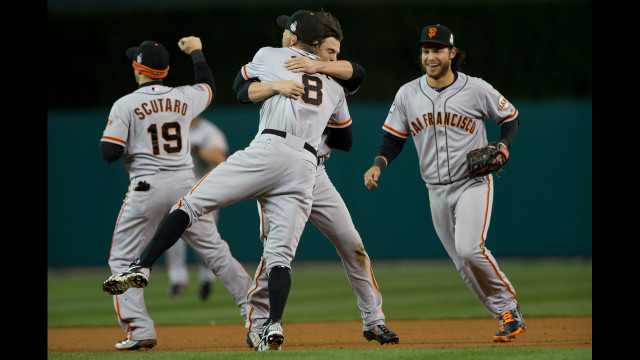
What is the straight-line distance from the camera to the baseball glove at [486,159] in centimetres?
466

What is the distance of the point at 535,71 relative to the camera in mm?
12203

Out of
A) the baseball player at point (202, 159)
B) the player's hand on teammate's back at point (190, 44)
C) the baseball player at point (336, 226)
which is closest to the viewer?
the baseball player at point (336, 226)

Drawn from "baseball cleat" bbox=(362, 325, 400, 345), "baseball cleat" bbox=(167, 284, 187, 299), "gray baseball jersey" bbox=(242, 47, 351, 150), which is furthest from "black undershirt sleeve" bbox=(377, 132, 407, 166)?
"baseball cleat" bbox=(167, 284, 187, 299)

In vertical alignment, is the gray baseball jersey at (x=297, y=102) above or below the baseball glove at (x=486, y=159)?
above

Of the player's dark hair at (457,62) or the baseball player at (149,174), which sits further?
the player's dark hair at (457,62)

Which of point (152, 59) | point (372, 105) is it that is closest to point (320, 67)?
point (152, 59)

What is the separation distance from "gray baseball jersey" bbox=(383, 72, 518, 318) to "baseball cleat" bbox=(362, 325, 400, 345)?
1.92ft

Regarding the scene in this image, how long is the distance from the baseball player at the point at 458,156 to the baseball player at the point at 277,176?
0.68m

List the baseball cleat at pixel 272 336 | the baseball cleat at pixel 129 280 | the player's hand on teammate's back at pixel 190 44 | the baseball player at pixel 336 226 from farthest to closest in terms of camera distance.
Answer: the player's hand on teammate's back at pixel 190 44, the baseball player at pixel 336 226, the baseball cleat at pixel 272 336, the baseball cleat at pixel 129 280

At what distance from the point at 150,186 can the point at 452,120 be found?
1.87 metres

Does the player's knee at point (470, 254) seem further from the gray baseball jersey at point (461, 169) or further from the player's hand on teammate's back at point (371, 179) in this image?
the player's hand on teammate's back at point (371, 179)

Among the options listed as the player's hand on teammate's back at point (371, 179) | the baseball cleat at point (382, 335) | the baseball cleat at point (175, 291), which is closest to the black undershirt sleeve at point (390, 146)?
the player's hand on teammate's back at point (371, 179)

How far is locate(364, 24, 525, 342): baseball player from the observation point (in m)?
4.76

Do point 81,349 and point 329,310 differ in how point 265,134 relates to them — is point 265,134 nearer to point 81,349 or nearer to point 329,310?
point 81,349
